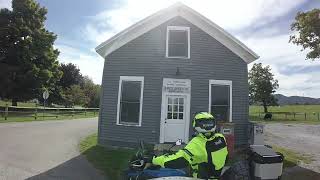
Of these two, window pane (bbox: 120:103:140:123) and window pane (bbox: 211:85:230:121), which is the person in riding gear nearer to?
window pane (bbox: 120:103:140:123)

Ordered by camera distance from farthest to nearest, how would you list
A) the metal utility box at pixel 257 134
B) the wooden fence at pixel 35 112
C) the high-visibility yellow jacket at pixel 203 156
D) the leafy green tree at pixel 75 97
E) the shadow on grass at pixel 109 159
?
the leafy green tree at pixel 75 97 → the wooden fence at pixel 35 112 → the metal utility box at pixel 257 134 → the shadow on grass at pixel 109 159 → the high-visibility yellow jacket at pixel 203 156

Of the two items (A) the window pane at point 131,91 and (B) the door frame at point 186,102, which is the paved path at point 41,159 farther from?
(B) the door frame at point 186,102

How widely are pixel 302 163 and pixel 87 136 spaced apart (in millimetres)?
10642

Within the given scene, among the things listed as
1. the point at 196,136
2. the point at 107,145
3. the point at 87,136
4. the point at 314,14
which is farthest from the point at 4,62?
the point at 196,136

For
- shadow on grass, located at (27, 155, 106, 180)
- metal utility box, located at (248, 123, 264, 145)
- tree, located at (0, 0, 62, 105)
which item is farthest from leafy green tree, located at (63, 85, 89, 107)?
shadow on grass, located at (27, 155, 106, 180)

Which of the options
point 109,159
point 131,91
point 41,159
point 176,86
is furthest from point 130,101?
point 41,159

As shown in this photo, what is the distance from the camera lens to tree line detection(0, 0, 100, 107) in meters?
42.9

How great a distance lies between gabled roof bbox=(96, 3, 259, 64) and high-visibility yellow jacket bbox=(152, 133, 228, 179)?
44.7 feet

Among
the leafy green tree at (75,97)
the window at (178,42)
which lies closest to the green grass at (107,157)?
the window at (178,42)

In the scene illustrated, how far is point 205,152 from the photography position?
18.1 ft

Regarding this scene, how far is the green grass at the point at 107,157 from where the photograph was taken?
13.0m

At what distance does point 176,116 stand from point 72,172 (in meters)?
7.45

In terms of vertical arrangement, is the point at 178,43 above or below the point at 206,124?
above

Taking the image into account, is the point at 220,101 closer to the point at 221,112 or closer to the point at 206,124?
→ the point at 221,112
